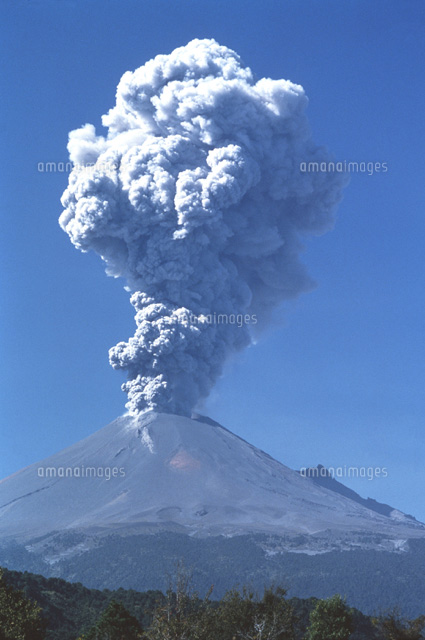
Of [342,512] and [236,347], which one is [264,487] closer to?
[342,512]

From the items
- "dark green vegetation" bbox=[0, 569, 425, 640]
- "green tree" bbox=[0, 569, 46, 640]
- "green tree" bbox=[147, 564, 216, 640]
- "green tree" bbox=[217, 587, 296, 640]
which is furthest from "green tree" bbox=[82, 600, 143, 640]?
"green tree" bbox=[147, 564, 216, 640]

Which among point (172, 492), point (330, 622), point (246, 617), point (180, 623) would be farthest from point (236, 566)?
point (180, 623)

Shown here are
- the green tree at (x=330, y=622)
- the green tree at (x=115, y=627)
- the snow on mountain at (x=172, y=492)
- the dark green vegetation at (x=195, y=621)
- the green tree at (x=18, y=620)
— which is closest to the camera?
the dark green vegetation at (x=195, y=621)

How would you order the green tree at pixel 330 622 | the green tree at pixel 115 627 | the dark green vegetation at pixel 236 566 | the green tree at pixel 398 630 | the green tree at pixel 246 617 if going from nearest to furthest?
Answer: 1. the green tree at pixel 246 617
2. the green tree at pixel 115 627
3. the green tree at pixel 330 622
4. the green tree at pixel 398 630
5. the dark green vegetation at pixel 236 566

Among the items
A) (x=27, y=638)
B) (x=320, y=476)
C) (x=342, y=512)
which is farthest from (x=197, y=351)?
(x=27, y=638)

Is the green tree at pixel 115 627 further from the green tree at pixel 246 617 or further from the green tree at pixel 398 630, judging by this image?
the green tree at pixel 398 630

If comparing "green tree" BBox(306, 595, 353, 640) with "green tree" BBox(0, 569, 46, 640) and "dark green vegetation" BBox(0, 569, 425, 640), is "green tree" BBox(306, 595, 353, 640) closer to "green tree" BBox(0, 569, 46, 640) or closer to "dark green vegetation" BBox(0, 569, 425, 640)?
"dark green vegetation" BBox(0, 569, 425, 640)

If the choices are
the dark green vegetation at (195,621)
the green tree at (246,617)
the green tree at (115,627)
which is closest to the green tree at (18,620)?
the dark green vegetation at (195,621)
